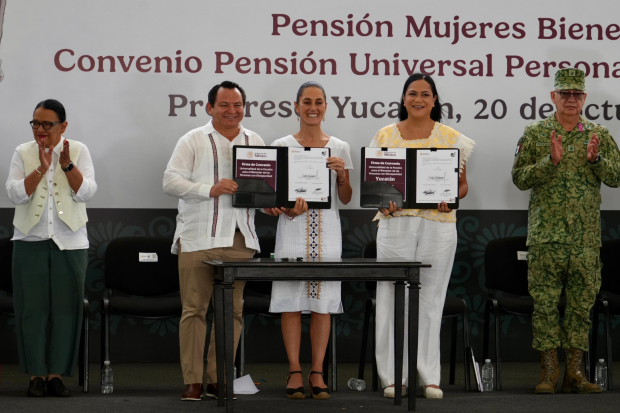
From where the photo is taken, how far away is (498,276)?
5.07 m

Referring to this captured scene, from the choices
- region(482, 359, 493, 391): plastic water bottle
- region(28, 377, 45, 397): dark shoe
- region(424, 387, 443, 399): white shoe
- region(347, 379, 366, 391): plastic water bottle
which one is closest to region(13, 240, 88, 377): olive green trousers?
region(28, 377, 45, 397): dark shoe

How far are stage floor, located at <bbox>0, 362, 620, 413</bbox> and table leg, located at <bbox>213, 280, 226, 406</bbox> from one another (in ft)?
0.40

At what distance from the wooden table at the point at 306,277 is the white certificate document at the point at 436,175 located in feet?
1.75

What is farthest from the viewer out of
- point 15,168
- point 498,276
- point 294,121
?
point 294,121

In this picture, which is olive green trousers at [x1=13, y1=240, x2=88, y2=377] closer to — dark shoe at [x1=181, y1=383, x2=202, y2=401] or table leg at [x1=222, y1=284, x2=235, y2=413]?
dark shoe at [x1=181, y1=383, x2=202, y2=401]

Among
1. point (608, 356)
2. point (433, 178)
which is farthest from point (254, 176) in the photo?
point (608, 356)

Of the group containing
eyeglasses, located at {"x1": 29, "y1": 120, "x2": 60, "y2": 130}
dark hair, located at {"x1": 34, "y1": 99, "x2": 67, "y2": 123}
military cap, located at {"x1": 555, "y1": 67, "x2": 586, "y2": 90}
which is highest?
military cap, located at {"x1": 555, "y1": 67, "x2": 586, "y2": 90}

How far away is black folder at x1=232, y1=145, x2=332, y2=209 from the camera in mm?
3994

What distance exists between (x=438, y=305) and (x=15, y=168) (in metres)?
2.54

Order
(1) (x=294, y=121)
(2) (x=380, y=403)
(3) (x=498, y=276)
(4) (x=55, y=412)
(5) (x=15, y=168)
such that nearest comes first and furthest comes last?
(4) (x=55, y=412)
(2) (x=380, y=403)
(5) (x=15, y=168)
(3) (x=498, y=276)
(1) (x=294, y=121)

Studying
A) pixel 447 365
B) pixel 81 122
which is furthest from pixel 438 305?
pixel 81 122

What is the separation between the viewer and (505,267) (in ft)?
16.6

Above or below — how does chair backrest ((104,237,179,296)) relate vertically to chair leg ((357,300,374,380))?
above

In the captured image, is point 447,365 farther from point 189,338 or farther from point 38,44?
point 38,44
